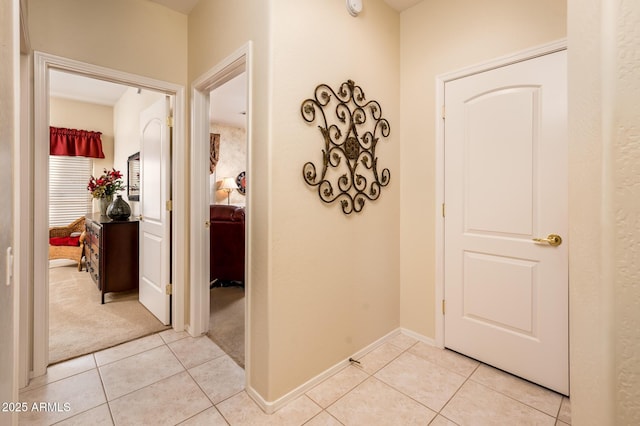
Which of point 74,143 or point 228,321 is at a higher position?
point 74,143

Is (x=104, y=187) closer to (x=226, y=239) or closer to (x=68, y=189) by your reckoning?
(x=226, y=239)

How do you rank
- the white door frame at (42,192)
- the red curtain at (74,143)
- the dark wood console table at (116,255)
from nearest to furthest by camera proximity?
1. the white door frame at (42,192)
2. the dark wood console table at (116,255)
3. the red curtain at (74,143)

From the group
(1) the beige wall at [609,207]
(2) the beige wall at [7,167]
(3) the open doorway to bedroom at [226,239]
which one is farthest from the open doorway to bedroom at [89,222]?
(1) the beige wall at [609,207]

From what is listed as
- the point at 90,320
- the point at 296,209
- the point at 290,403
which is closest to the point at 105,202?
the point at 90,320

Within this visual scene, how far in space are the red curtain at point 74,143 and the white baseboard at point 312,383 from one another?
5336mm

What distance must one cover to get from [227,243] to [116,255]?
3.79 ft

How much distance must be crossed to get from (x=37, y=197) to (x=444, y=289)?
2.90 m

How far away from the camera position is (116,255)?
3180 millimetres

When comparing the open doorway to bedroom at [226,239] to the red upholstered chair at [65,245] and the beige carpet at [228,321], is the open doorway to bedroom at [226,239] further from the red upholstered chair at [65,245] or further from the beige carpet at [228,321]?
the red upholstered chair at [65,245]

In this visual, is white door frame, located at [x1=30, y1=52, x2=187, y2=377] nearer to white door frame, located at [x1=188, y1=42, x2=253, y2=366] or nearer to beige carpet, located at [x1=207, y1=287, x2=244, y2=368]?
white door frame, located at [x1=188, y1=42, x2=253, y2=366]

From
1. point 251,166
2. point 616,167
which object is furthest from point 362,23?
point 616,167

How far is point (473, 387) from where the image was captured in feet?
5.96

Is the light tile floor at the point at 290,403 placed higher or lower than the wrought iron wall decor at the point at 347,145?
lower

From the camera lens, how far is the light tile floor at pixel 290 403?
1.56 m
